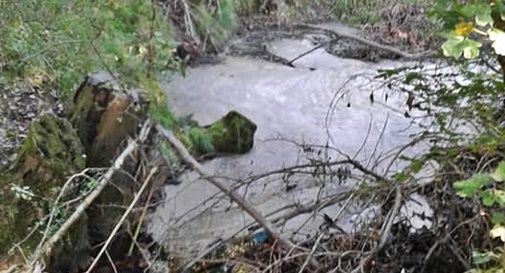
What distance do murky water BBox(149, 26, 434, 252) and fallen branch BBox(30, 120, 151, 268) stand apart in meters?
0.36

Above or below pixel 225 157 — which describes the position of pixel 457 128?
above

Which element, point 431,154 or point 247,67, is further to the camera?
point 247,67

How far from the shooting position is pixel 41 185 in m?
2.78

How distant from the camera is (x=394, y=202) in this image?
2121mm

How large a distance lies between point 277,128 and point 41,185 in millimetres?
1914

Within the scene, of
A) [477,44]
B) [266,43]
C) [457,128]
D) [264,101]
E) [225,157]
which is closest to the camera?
[477,44]

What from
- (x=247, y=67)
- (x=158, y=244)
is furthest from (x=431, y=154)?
(x=247, y=67)

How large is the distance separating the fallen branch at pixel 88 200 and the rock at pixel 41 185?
42cm

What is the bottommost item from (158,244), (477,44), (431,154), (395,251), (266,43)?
(266,43)

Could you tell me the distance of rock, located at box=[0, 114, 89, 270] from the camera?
8.73ft

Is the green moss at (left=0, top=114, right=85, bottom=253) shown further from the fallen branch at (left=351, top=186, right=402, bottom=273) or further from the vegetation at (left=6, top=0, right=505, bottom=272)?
the fallen branch at (left=351, top=186, right=402, bottom=273)

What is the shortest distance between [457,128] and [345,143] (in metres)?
1.56

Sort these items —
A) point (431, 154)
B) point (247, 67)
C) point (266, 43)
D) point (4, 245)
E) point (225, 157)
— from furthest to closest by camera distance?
1. point (266, 43)
2. point (247, 67)
3. point (225, 157)
4. point (4, 245)
5. point (431, 154)

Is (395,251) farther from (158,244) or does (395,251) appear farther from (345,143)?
(345,143)
